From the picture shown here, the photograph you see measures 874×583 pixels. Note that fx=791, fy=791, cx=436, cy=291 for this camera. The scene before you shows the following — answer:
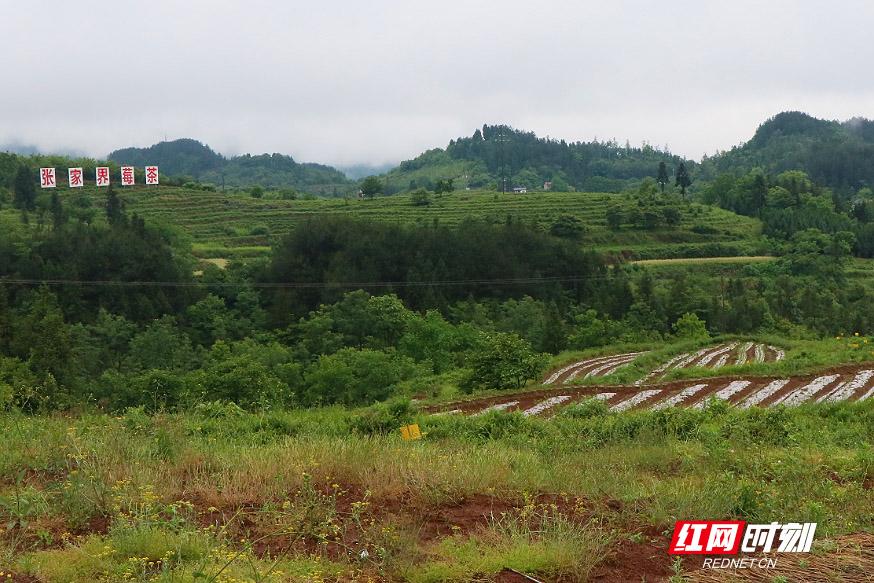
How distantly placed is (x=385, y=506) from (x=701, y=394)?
16372 millimetres

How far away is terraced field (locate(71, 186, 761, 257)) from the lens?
249 feet

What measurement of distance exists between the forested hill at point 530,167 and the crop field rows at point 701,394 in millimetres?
140552

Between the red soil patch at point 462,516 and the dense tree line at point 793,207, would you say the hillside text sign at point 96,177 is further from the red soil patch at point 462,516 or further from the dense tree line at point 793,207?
the red soil patch at point 462,516

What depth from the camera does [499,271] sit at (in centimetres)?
5762

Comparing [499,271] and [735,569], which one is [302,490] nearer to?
[735,569]

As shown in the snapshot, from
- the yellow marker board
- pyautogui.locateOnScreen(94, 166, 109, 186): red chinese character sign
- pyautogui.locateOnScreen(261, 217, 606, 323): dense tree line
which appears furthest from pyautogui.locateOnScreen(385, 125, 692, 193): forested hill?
the yellow marker board

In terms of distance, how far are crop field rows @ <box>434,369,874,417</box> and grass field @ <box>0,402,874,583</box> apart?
34.0 feet

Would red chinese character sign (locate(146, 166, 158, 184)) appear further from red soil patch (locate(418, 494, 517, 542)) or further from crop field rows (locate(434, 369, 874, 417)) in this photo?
red soil patch (locate(418, 494, 517, 542))

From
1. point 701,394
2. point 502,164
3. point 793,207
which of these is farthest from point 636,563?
point 502,164

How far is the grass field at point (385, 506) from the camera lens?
4820 mm

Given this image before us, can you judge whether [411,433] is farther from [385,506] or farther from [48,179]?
[48,179]

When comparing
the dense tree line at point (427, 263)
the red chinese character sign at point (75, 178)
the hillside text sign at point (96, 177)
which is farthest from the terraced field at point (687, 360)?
the red chinese character sign at point (75, 178)

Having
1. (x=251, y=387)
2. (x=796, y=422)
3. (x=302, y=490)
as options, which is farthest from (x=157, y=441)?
(x=251, y=387)

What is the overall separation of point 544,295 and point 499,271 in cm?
370
